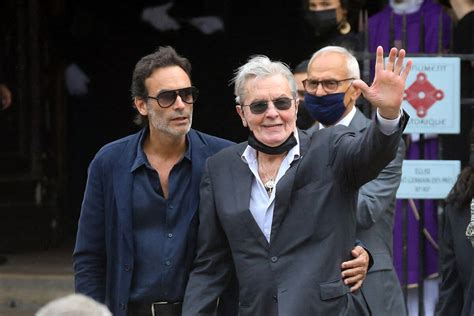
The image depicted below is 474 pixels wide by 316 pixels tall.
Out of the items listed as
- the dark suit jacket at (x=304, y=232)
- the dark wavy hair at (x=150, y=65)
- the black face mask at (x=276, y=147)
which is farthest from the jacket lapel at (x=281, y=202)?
the dark wavy hair at (x=150, y=65)

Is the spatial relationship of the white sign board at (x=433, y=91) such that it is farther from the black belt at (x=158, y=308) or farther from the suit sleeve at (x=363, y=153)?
the black belt at (x=158, y=308)

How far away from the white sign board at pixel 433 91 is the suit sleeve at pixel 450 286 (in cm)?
137

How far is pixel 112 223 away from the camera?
5.03 meters

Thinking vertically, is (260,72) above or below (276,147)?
above

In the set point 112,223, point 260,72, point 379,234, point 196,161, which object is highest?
point 260,72

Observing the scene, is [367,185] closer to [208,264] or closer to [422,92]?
[208,264]

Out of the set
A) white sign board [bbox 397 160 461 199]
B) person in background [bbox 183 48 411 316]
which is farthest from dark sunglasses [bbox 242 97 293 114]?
white sign board [bbox 397 160 461 199]

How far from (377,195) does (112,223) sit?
1220 millimetres

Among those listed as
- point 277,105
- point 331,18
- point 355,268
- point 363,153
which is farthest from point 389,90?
point 331,18

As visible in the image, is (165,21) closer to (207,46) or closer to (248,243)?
(207,46)

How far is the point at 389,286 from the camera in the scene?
5.49m

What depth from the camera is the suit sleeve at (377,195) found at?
5.39 meters

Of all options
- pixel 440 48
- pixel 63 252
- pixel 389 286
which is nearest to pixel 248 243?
pixel 389 286

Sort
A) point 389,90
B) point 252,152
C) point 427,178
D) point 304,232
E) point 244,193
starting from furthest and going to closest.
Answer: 1. point 427,178
2. point 252,152
3. point 244,193
4. point 304,232
5. point 389,90
